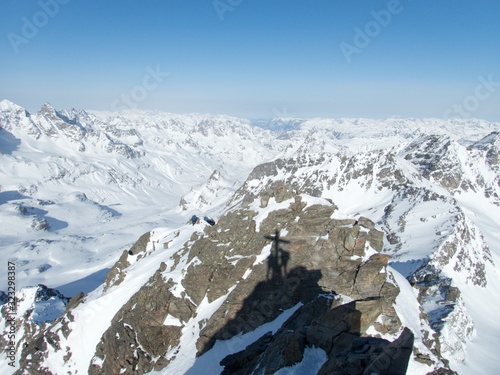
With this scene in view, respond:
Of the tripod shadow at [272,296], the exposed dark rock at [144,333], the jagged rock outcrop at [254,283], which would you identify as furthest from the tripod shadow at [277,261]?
the exposed dark rock at [144,333]

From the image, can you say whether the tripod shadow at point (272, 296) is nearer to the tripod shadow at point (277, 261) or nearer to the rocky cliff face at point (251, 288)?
the tripod shadow at point (277, 261)

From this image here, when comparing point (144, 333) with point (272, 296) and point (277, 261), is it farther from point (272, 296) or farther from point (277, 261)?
point (277, 261)

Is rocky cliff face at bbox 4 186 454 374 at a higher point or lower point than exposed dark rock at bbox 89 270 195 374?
higher

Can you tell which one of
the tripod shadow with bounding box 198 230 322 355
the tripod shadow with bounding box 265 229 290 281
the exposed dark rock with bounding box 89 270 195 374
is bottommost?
the exposed dark rock with bounding box 89 270 195 374

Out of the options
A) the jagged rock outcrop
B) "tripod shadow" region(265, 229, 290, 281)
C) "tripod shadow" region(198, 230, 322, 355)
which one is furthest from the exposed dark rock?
"tripod shadow" region(265, 229, 290, 281)

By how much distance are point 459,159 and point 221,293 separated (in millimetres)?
182295

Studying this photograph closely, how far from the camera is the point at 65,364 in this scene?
55.2 meters

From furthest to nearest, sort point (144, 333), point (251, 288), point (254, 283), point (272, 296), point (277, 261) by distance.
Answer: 1. point (144, 333)
2. point (277, 261)
3. point (254, 283)
4. point (251, 288)
5. point (272, 296)

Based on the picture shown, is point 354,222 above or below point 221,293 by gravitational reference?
above

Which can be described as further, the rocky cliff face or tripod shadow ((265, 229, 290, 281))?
tripod shadow ((265, 229, 290, 281))

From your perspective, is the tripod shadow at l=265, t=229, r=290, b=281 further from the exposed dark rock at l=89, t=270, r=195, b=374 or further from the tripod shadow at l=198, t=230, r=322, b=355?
the exposed dark rock at l=89, t=270, r=195, b=374

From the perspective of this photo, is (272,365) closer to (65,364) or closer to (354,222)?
(354,222)

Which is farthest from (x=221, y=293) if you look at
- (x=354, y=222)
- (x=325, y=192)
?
(x=325, y=192)

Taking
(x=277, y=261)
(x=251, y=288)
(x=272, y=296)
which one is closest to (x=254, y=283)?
(x=251, y=288)
